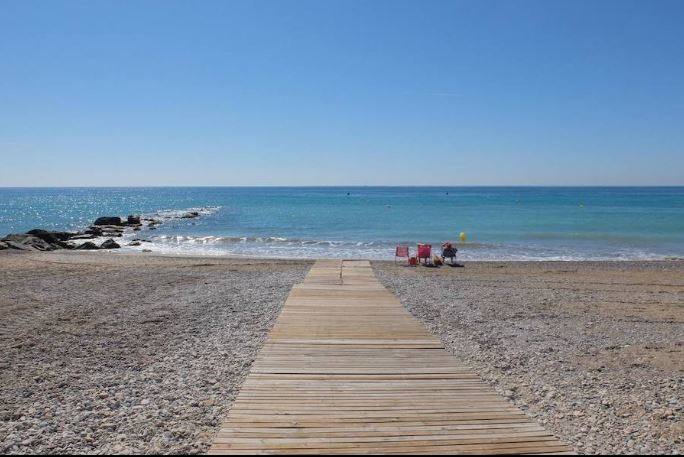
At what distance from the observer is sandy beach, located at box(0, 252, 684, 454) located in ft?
16.1

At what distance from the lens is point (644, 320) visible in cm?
1004

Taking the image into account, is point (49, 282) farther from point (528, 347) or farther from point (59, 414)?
point (528, 347)

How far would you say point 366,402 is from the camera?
183 inches

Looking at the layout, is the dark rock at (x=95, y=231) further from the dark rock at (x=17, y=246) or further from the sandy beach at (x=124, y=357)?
the sandy beach at (x=124, y=357)

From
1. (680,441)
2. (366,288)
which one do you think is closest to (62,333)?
(366,288)

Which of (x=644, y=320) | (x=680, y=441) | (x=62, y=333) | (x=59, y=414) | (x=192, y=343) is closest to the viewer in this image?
(x=680, y=441)

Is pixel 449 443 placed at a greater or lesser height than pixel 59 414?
greater

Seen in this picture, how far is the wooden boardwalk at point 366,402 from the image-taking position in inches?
154

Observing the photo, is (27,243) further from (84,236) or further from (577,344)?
(577,344)

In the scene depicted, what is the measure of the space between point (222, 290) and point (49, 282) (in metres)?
5.30

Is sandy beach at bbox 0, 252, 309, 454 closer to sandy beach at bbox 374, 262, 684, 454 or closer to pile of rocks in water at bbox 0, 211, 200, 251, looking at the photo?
sandy beach at bbox 374, 262, 684, 454

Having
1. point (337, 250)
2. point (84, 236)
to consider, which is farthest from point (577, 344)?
point (84, 236)

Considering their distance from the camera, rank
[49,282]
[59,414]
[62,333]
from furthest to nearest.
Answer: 1. [49,282]
2. [62,333]
3. [59,414]

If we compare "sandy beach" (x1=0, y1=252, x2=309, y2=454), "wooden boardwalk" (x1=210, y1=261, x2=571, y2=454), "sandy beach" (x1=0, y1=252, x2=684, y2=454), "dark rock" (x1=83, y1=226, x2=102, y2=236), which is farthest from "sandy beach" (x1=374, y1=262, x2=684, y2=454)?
"dark rock" (x1=83, y1=226, x2=102, y2=236)
